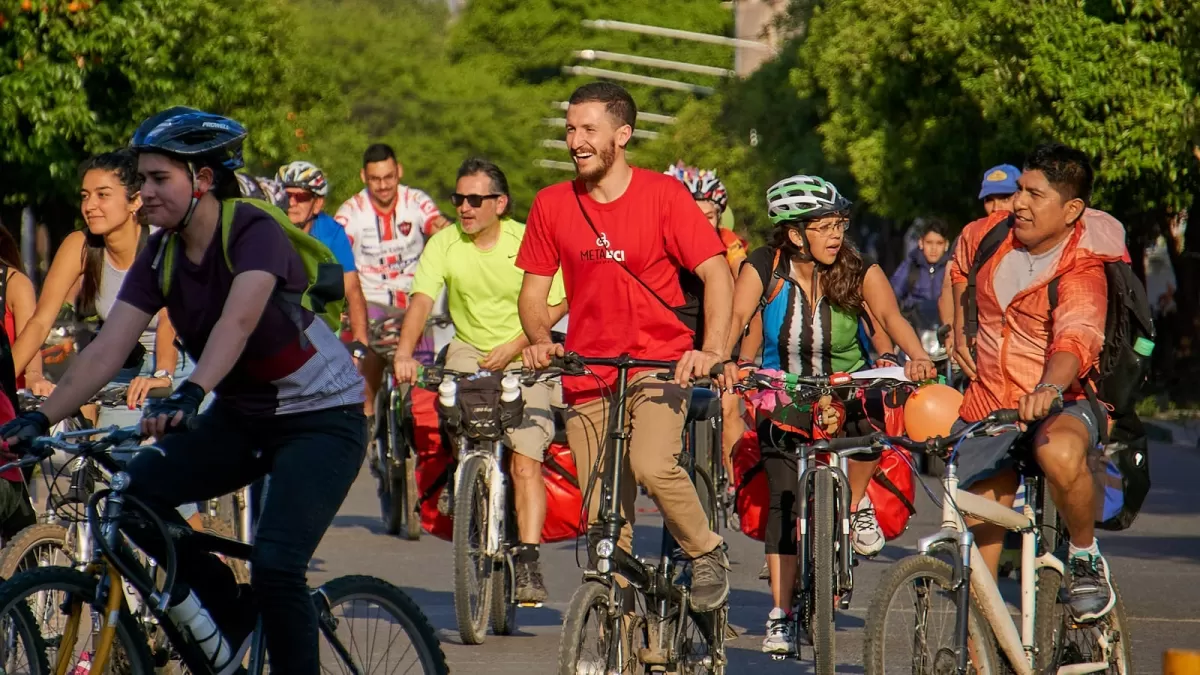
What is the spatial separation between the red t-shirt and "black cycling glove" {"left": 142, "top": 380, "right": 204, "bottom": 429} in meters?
2.14

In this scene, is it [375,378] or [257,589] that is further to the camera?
[375,378]

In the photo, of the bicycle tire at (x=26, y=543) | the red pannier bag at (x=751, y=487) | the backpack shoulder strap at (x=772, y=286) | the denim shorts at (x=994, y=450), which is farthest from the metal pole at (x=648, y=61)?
the bicycle tire at (x=26, y=543)

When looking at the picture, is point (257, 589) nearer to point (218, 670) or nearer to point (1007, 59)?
point (218, 670)

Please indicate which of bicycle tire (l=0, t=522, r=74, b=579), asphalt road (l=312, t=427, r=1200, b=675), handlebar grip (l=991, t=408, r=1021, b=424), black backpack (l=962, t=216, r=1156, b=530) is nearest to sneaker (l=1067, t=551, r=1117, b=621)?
black backpack (l=962, t=216, r=1156, b=530)

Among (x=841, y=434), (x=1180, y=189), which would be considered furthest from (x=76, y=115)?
(x=841, y=434)

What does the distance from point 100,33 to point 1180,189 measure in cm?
1173

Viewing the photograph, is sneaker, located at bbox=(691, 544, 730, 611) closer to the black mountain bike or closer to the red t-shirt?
the black mountain bike

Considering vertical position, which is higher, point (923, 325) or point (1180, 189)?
point (1180, 189)

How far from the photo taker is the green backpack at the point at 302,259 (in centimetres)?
568

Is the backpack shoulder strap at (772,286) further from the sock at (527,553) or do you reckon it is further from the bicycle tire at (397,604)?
the bicycle tire at (397,604)

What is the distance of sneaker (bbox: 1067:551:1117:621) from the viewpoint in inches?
272

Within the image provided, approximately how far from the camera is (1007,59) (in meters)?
25.4

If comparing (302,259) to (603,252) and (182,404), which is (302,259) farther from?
(603,252)

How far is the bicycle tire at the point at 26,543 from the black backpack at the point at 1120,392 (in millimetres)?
3226
